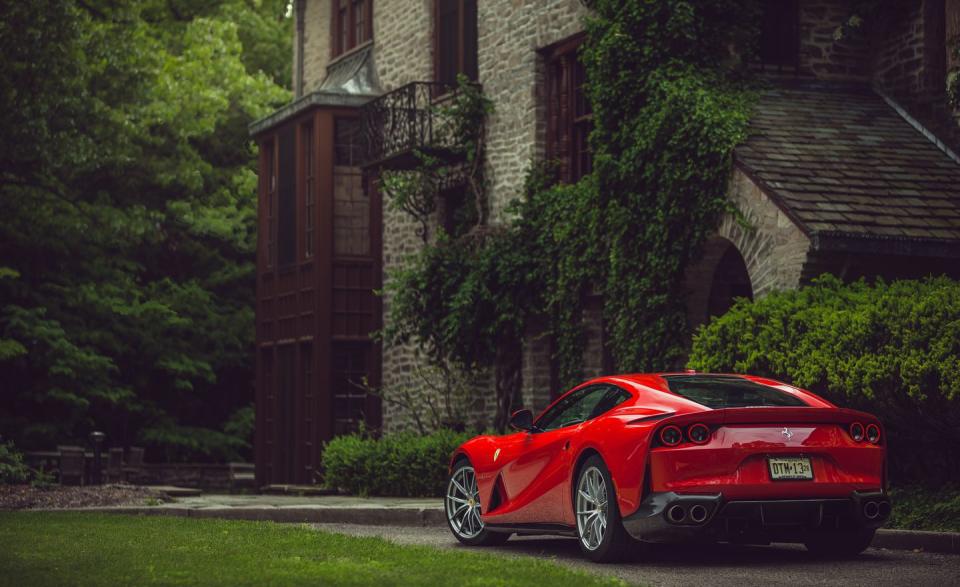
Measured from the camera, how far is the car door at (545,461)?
11.1m

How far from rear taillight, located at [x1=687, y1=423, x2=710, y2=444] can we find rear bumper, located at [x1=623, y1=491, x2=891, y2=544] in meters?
0.37

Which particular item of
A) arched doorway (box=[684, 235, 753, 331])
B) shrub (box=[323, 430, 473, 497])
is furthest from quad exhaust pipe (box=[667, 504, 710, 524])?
shrub (box=[323, 430, 473, 497])

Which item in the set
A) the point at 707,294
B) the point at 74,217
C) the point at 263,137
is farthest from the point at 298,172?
the point at 707,294

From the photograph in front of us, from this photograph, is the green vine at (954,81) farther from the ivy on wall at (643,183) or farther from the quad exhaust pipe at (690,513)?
the quad exhaust pipe at (690,513)

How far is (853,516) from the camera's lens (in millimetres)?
10102

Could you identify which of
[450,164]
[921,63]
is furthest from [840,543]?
[450,164]

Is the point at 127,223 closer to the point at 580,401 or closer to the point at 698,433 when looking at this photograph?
the point at 580,401

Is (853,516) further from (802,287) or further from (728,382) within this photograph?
(802,287)

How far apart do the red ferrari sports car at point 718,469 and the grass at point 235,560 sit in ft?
2.30

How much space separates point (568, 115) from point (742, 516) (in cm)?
1275

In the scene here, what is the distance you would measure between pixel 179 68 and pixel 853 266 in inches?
808

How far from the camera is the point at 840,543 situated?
10.8 m

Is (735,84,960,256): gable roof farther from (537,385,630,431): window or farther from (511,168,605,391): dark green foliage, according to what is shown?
(537,385,630,431): window

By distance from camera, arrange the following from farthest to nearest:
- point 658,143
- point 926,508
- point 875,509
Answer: point 658,143 < point 926,508 < point 875,509
